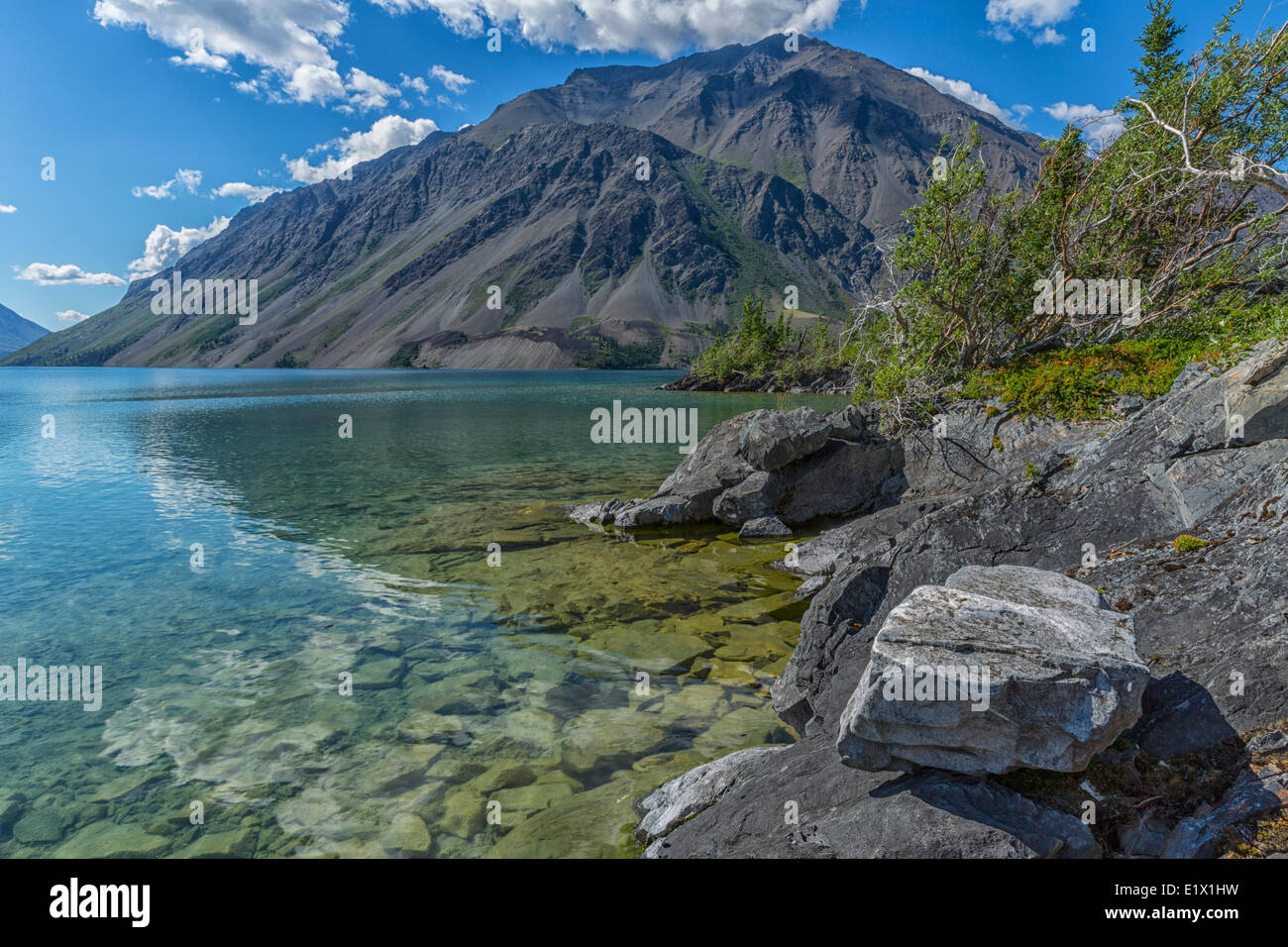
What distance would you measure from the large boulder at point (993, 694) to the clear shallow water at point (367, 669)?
4.30 metres

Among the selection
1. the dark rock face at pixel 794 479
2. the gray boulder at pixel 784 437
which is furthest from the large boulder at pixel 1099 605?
the gray boulder at pixel 784 437

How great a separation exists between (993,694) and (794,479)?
18523mm

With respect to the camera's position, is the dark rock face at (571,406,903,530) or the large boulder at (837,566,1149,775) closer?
the large boulder at (837,566,1149,775)

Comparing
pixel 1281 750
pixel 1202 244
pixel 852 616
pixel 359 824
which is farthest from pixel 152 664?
pixel 1202 244

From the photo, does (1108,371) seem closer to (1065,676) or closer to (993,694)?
(1065,676)

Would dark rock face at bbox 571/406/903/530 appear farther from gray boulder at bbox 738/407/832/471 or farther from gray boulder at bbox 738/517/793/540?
gray boulder at bbox 738/517/793/540

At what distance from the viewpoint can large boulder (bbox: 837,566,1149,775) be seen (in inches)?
208

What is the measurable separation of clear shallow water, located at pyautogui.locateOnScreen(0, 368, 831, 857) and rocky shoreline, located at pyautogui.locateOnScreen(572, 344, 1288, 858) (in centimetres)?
217

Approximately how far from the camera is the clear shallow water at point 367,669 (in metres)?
8.55

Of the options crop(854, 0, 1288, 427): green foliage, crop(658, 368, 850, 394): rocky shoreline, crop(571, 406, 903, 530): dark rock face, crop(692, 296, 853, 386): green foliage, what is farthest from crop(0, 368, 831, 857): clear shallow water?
crop(692, 296, 853, 386): green foliage

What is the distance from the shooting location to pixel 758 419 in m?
24.0

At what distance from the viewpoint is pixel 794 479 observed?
928 inches
